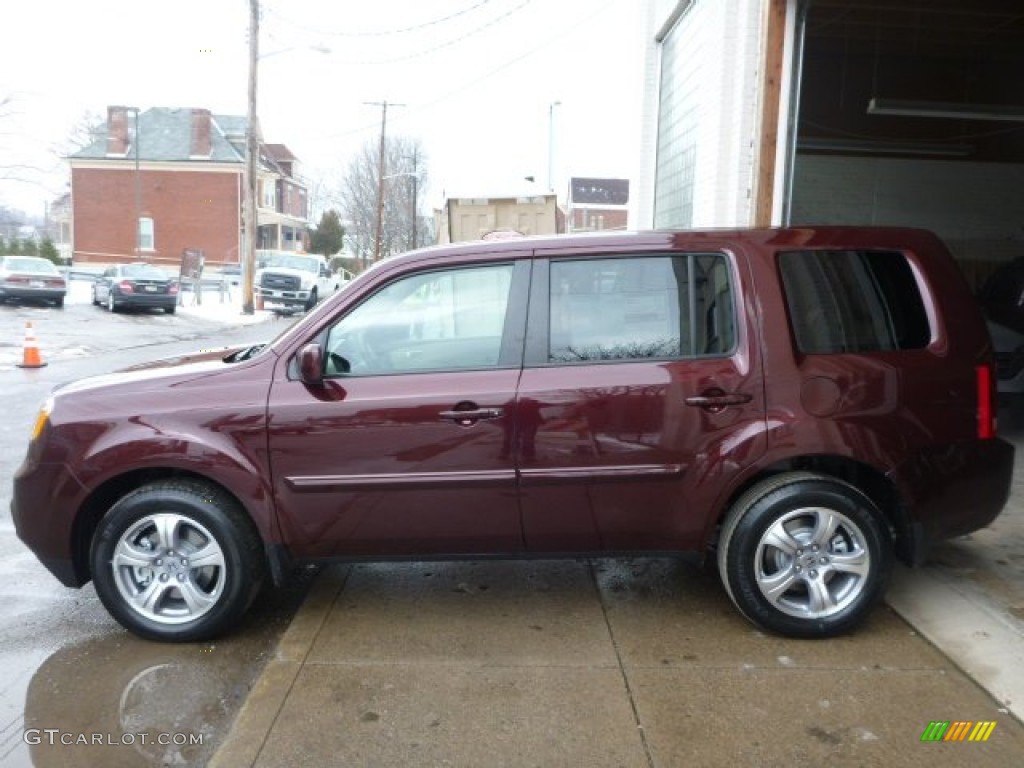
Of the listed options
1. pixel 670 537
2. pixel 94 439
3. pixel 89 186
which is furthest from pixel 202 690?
pixel 89 186

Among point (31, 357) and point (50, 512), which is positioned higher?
point (50, 512)

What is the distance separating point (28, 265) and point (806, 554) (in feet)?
90.6

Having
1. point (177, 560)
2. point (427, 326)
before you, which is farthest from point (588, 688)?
point (177, 560)

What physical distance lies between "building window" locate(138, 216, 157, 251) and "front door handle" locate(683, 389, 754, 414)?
52.0m

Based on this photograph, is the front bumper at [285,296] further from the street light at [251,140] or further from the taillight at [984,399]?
the taillight at [984,399]

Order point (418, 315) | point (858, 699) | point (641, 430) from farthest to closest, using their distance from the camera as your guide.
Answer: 1. point (418, 315)
2. point (641, 430)
3. point (858, 699)

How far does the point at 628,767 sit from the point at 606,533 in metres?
1.10

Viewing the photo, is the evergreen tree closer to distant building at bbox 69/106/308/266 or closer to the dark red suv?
distant building at bbox 69/106/308/266

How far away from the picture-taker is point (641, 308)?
12.4 feet

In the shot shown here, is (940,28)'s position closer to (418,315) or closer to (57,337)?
(418,315)

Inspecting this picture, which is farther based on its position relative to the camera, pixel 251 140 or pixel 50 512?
pixel 251 140

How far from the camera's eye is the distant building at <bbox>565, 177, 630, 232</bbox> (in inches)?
2911

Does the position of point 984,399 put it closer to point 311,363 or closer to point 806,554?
→ point 806,554

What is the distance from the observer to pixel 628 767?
2.84 m
